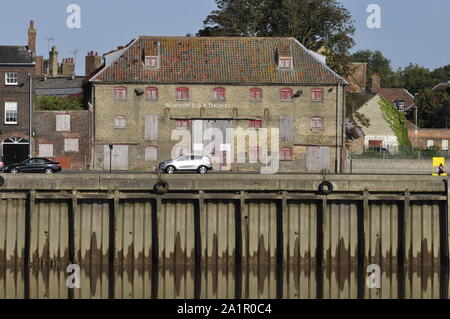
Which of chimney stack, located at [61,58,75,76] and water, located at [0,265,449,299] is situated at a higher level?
chimney stack, located at [61,58,75,76]

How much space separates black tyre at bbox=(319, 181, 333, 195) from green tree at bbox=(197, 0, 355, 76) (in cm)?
4663

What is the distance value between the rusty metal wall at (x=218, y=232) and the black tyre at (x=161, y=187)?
65.2 inches

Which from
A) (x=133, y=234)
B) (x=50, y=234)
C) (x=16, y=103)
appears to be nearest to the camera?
(x=50, y=234)

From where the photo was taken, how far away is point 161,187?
129 feet

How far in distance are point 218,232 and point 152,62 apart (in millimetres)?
37577

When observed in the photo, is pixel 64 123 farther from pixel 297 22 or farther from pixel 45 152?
pixel 297 22

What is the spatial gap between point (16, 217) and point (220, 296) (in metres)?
8.83

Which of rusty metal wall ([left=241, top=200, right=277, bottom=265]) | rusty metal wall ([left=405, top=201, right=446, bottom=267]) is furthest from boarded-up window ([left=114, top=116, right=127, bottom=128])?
rusty metal wall ([left=405, top=201, right=446, bottom=267])

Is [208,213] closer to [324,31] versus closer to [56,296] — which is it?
[56,296]

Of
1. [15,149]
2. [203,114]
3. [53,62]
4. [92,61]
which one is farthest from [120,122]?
[53,62]

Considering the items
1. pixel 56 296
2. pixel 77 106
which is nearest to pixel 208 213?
pixel 56 296

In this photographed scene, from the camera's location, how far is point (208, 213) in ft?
130

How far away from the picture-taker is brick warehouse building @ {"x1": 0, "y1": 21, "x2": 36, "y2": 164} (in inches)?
3024

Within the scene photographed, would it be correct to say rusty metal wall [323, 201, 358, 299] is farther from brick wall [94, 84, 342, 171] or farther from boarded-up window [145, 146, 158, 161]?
boarded-up window [145, 146, 158, 161]
